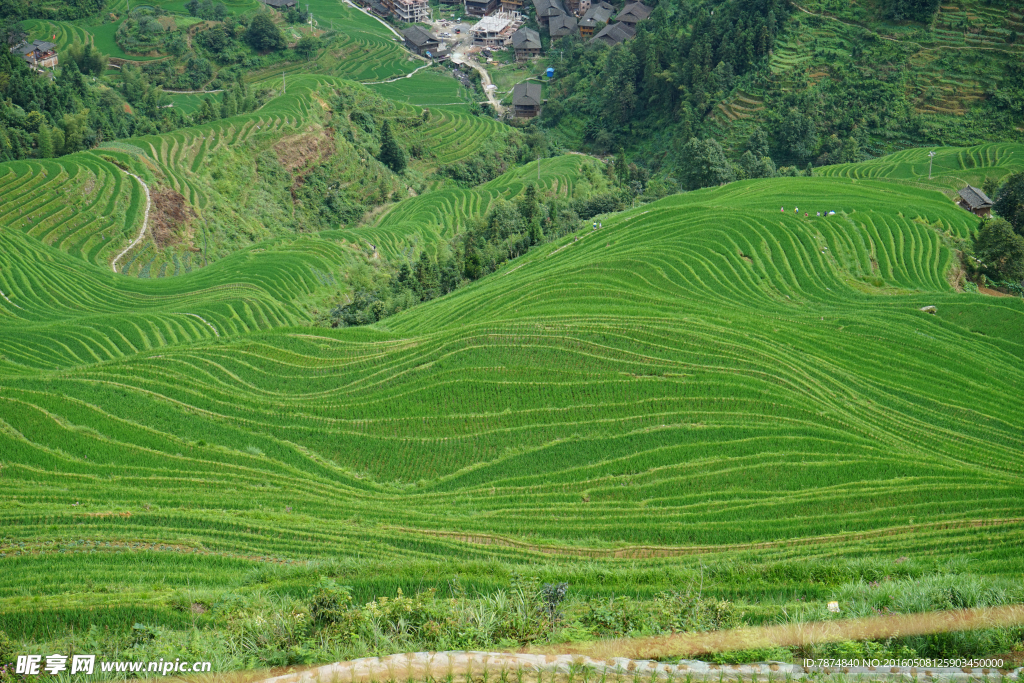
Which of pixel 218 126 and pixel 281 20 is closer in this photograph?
pixel 218 126

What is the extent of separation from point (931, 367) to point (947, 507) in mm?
9968

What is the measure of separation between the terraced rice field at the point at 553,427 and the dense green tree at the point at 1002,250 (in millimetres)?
5232

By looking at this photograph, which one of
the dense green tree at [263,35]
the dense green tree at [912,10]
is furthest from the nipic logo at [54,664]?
the dense green tree at [263,35]

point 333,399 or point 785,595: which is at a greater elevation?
point 785,595

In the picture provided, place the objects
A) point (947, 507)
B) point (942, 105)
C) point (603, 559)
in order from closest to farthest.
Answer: point (603, 559)
point (947, 507)
point (942, 105)

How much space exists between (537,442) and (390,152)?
166 ft

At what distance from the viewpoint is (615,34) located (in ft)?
283

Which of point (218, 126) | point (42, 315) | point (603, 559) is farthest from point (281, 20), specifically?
point (603, 559)

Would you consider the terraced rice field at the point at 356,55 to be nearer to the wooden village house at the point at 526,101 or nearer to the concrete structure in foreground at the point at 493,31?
the concrete structure in foreground at the point at 493,31

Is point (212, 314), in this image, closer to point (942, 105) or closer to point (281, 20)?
point (942, 105)

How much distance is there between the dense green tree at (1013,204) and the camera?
40125 millimetres

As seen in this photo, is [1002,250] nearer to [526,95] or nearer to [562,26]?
[526,95]

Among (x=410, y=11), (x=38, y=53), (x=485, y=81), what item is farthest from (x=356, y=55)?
(x=38, y=53)

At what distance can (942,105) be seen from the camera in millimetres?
58469
